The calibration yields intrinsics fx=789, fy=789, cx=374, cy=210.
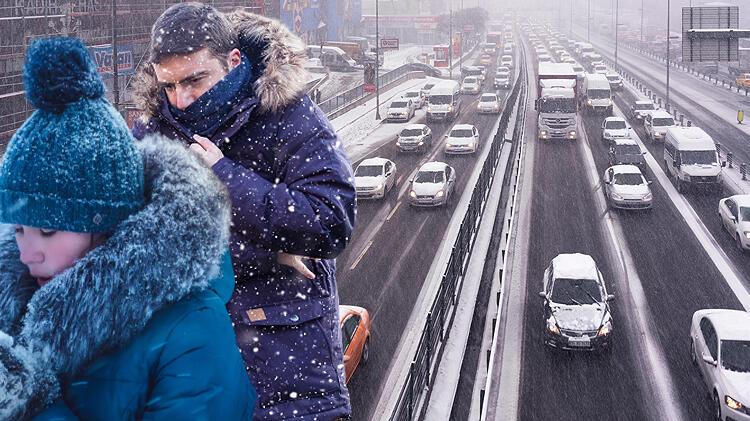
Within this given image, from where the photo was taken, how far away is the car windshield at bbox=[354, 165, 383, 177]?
29.3 m

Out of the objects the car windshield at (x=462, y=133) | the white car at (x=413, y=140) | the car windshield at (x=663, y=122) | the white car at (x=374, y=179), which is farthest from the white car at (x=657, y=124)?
the white car at (x=374, y=179)

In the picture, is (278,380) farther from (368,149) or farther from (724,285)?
(368,149)

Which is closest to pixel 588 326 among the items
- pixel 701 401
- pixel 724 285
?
pixel 701 401

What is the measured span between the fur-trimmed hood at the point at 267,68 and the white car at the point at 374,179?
24939mm

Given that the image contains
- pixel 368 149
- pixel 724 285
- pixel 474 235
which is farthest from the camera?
pixel 368 149

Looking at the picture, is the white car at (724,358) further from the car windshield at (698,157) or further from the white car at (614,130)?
the white car at (614,130)

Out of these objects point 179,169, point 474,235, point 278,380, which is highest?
point 179,169

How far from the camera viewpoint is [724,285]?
19.8 meters

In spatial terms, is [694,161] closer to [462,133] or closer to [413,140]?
[462,133]

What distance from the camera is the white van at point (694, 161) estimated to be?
30172mm

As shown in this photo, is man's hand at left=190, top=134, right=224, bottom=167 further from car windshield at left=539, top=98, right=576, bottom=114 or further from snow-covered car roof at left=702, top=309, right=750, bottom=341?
car windshield at left=539, top=98, right=576, bottom=114

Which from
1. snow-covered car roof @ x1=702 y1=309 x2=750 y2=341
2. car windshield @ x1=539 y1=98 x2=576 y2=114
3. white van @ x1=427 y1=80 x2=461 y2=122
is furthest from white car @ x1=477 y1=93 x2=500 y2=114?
snow-covered car roof @ x1=702 y1=309 x2=750 y2=341

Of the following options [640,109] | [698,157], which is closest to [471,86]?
[640,109]

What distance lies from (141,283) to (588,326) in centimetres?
1458
